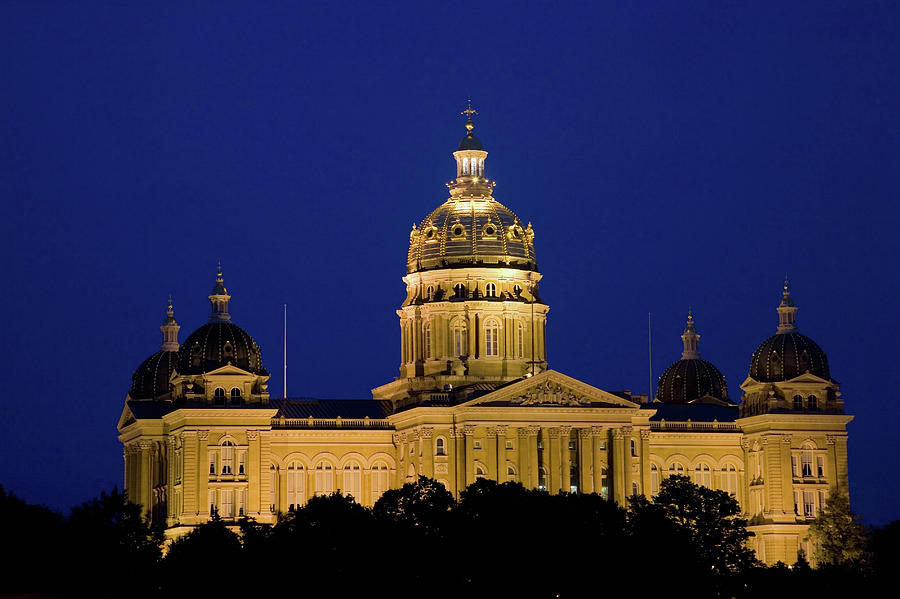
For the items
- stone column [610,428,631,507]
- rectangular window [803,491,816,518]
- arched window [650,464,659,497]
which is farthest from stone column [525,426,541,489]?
rectangular window [803,491,816,518]

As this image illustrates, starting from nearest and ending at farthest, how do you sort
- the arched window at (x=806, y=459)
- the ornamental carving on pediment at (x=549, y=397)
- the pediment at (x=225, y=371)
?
the ornamental carving on pediment at (x=549, y=397)
the pediment at (x=225, y=371)
the arched window at (x=806, y=459)

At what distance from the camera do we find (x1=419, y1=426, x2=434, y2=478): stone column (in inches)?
7057

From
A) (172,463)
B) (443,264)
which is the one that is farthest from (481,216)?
(172,463)

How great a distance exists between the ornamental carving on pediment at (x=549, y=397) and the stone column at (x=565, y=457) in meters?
1.92

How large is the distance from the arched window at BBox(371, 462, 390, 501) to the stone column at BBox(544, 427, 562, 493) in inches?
513

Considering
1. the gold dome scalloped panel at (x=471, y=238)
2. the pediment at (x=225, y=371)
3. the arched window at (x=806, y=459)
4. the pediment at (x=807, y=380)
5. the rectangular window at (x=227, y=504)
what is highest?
the gold dome scalloped panel at (x=471, y=238)

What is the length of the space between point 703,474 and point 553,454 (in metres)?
16.6

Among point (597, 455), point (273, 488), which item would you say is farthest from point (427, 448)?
point (597, 455)

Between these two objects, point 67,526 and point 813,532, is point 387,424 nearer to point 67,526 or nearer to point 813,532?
point 813,532

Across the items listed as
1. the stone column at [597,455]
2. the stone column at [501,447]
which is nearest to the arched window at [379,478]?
the stone column at [501,447]

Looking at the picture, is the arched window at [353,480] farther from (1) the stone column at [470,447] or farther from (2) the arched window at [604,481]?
(2) the arched window at [604,481]

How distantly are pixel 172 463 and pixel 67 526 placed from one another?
43.4 m

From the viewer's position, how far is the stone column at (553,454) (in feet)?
589

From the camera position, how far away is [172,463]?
600 ft
